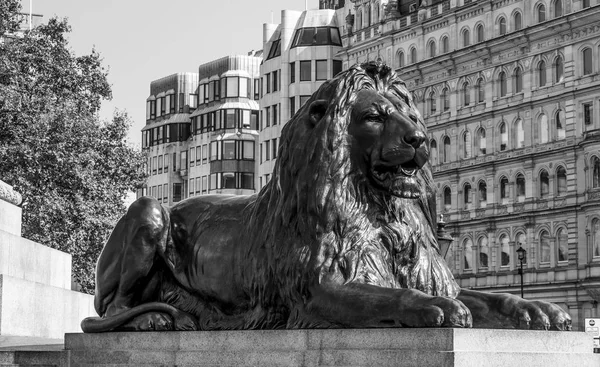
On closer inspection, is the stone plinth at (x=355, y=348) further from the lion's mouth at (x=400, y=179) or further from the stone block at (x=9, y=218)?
the stone block at (x=9, y=218)

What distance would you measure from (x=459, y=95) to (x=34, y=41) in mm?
36999

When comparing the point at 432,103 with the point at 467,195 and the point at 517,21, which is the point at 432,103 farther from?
the point at 517,21

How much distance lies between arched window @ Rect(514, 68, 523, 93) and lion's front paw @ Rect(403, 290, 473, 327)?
66.0 meters

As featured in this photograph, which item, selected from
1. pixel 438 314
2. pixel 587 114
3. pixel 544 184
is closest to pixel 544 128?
pixel 544 184

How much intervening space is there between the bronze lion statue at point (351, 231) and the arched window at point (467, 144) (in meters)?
68.2

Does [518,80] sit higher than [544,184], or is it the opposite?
[518,80]

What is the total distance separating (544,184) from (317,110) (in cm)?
6318

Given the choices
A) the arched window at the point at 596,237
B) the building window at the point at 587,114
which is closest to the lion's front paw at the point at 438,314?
the arched window at the point at 596,237

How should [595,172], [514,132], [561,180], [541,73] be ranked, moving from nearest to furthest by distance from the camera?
[595,172] → [561,180] → [541,73] → [514,132]

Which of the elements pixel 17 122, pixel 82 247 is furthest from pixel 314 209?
pixel 82 247

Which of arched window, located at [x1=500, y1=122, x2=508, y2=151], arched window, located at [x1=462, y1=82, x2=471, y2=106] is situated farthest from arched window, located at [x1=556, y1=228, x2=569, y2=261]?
arched window, located at [x1=462, y1=82, x2=471, y2=106]

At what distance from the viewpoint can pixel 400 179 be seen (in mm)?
7699

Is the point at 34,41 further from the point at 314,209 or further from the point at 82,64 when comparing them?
the point at 314,209

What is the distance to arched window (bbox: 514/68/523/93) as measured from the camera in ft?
236
